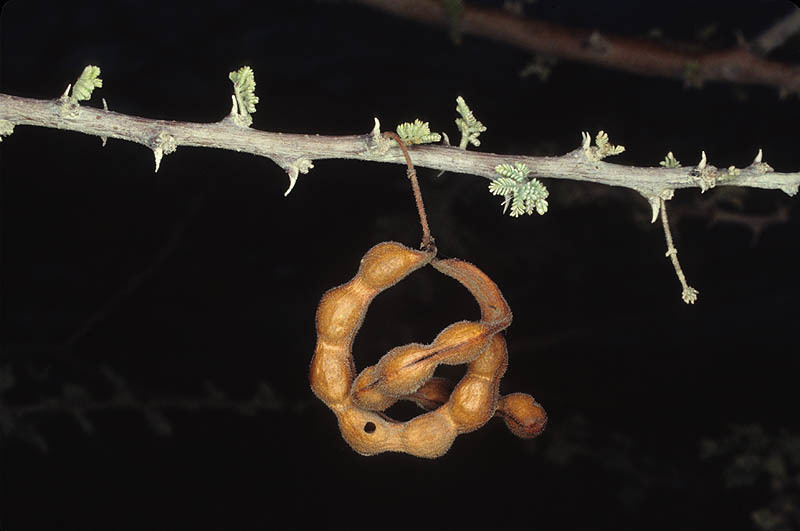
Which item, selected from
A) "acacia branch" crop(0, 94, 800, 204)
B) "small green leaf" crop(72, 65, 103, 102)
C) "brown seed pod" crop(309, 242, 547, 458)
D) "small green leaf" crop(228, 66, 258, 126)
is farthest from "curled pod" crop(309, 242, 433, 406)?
"small green leaf" crop(72, 65, 103, 102)

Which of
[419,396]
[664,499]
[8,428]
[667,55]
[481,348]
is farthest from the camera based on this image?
[664,499]

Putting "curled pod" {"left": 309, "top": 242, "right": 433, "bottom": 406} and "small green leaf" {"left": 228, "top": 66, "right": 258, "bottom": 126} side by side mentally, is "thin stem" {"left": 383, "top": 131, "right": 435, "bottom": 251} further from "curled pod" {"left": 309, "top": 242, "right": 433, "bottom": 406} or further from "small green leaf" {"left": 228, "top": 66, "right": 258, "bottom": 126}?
"small green leaf" {"left": 228, "top": 66, "right": 258, "bottom": 126}

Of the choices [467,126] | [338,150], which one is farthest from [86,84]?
[467,126]

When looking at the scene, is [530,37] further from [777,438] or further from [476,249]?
[777,438]

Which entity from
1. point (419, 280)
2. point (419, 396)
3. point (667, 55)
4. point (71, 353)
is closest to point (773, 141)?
point (667, 55)

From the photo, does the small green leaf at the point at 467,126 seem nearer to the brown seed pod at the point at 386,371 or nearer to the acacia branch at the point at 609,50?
the brown seed pod at the point at 386,371

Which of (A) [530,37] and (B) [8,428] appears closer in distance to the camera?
(A) [530,37]

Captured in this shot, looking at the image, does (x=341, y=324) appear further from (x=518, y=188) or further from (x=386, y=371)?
(x=518, y=188)
